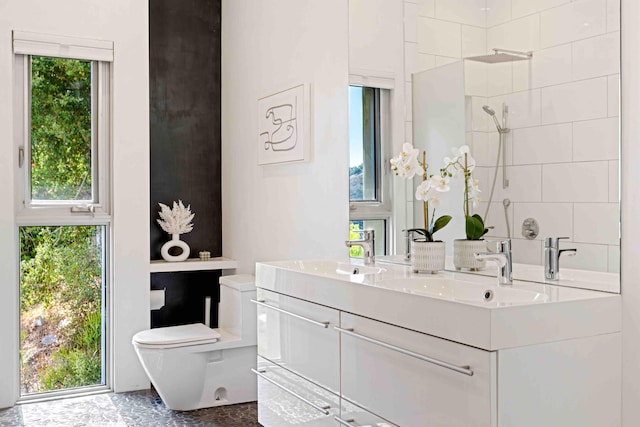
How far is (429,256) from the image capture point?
254cm

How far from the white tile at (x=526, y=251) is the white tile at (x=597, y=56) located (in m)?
0.57

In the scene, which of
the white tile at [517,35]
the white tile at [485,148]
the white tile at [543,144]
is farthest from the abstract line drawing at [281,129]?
the white tile at [543,144]

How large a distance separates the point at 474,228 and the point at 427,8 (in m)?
0.97

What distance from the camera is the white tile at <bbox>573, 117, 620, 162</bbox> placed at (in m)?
1.93

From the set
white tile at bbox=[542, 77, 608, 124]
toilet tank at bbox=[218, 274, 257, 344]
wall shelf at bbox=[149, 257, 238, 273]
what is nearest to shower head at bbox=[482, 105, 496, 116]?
white tile at bbox=[542, 77, 608, 124]

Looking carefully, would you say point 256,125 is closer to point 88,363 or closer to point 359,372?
point 88,363

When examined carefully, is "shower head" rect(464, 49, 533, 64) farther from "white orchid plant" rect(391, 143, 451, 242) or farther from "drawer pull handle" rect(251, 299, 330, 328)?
"drawer pull handle" rect(251, 299, 330, 328)

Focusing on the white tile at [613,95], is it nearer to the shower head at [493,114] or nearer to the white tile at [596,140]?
the white tile at [596,140]

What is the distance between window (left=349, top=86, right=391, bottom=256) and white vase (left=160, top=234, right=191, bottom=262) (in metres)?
1.58

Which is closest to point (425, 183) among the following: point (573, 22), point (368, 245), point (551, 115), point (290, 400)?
point (368, 245)

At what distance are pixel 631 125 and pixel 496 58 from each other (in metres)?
0.62

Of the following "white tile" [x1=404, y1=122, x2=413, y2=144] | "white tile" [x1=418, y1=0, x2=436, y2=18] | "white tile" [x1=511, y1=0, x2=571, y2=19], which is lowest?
"white tile" [x1=404, y1=122, x2=413, y2=144]

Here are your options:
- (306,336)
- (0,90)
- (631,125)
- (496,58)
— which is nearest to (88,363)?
(0,90)

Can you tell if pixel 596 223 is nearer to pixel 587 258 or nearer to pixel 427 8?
pixel 587 258
